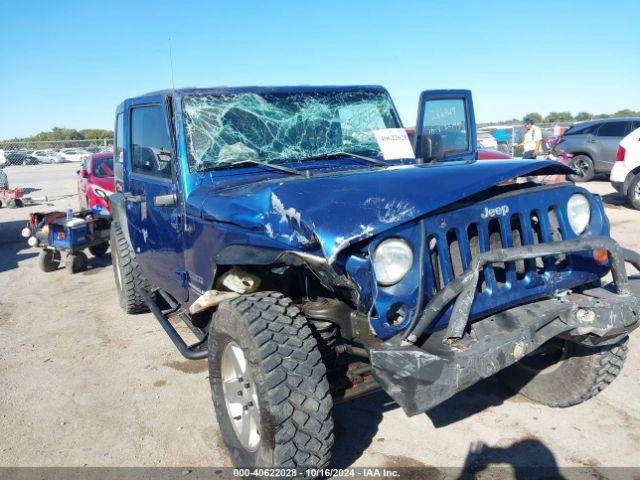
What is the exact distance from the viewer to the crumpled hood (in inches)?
97.3

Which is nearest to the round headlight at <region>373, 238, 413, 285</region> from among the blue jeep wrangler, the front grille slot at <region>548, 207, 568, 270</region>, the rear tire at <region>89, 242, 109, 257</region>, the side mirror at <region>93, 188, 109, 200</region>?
the blue jeep wrangler

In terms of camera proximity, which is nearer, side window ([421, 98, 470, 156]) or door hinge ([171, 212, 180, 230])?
door hinge ([171, 212, 180, 230])

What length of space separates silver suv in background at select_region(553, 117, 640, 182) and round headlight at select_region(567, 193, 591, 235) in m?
12.2

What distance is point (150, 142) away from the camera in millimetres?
4320

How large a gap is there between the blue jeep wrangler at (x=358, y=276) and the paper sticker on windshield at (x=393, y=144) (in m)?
0.16

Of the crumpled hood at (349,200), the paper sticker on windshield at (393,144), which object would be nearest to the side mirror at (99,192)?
the paper sticker on windshield at (393,144)

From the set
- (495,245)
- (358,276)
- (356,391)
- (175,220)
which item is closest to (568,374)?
(495,245)

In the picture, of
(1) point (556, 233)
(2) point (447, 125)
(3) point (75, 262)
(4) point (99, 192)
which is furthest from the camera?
(4) point (99, 192)

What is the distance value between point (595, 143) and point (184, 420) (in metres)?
14.2

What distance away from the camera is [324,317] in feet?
9.18

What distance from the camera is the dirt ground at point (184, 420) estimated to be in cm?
319

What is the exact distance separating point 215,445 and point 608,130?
14.7 meters

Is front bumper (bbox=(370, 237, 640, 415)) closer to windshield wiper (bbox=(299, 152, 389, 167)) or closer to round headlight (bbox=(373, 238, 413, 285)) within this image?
round headlight (bbox=(373, 238, 413, 285))

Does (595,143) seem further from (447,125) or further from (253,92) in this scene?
(253,92)
